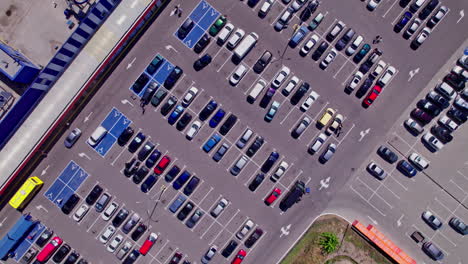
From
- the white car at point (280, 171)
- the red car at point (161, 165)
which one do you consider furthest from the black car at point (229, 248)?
the red car at point (161, 165)

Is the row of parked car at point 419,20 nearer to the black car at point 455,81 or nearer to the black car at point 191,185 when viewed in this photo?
the black car at point 455,81

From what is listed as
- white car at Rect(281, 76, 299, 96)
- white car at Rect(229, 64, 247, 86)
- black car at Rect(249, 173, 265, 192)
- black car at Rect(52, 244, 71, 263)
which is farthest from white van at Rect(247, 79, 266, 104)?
black car at Rect(52, 244, 71, 263)

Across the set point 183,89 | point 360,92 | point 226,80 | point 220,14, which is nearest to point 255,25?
point 220,14

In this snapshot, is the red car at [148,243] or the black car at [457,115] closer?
the black car at [457,115]

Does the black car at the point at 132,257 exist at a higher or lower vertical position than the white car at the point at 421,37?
lower

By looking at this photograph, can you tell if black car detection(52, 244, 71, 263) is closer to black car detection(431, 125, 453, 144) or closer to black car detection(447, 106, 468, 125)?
black car detection(431, 125, 453, 144)

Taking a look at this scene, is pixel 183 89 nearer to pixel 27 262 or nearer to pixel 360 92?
pixel 360 92

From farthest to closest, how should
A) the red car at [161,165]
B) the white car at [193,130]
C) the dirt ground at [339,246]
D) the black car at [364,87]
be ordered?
the dirt ground at [339,246]
the red car at [161,165]
the white car at [193,130]
the black car at [364,87]
